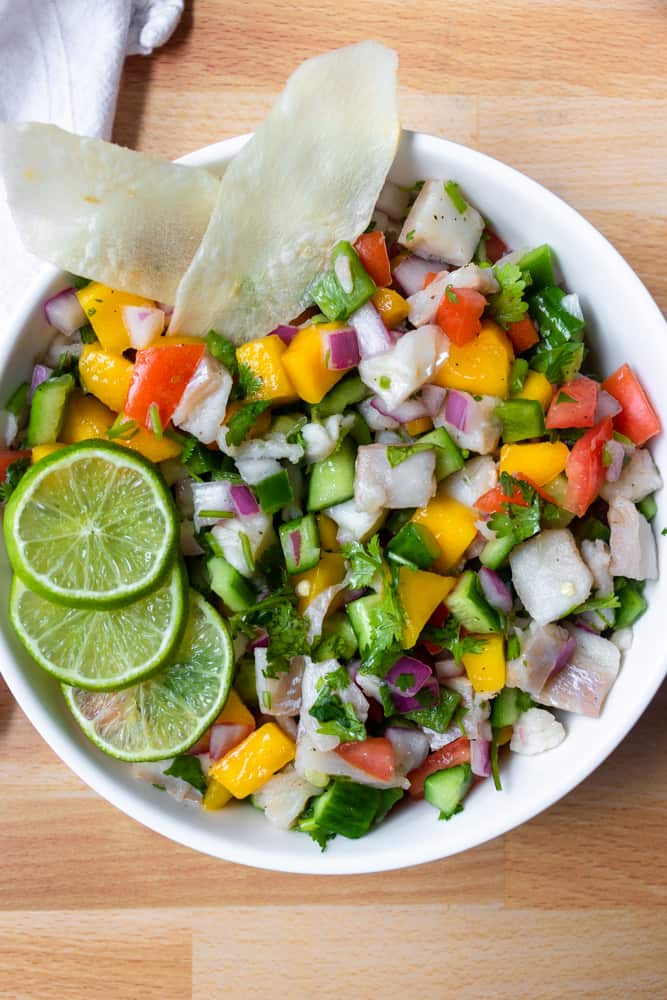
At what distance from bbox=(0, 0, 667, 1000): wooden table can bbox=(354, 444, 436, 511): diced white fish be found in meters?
0.84

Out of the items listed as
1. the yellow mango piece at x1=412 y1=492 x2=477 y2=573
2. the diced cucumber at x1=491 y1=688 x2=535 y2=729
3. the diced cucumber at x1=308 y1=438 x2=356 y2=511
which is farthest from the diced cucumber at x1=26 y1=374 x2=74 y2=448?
the diced cucumber at x1=491 y1=688 x2=535 y2=729

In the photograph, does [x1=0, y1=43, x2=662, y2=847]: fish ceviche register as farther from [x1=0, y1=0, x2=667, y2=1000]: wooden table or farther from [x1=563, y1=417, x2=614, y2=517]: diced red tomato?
[x1=0, y1=0, x2=667, y2=1000]: wooden table

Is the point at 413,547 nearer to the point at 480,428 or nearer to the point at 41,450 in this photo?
the point at 480,428

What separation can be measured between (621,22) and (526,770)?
1.78 meters

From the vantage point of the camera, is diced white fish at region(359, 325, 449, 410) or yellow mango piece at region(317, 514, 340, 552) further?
yellow mango piece at region(317, 514, 340, 552)

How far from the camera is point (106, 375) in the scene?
6.47 ft

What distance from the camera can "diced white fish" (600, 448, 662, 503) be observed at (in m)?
2.01

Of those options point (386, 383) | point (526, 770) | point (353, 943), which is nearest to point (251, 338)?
point (386, 383)

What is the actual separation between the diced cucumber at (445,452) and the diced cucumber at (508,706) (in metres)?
0.50

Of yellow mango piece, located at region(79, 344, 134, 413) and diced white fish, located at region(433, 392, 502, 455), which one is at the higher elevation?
yellow mango piece, located at region(79, 344, 134, 413)

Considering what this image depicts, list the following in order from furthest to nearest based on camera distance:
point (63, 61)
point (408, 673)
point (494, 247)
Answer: point (63, 61), point (494, 247), point (408, 673)

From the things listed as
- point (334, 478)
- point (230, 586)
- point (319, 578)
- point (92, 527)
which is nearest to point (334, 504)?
point (334, 478)

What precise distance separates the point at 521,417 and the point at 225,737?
92 cm

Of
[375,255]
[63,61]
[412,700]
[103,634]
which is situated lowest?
[412,700]
